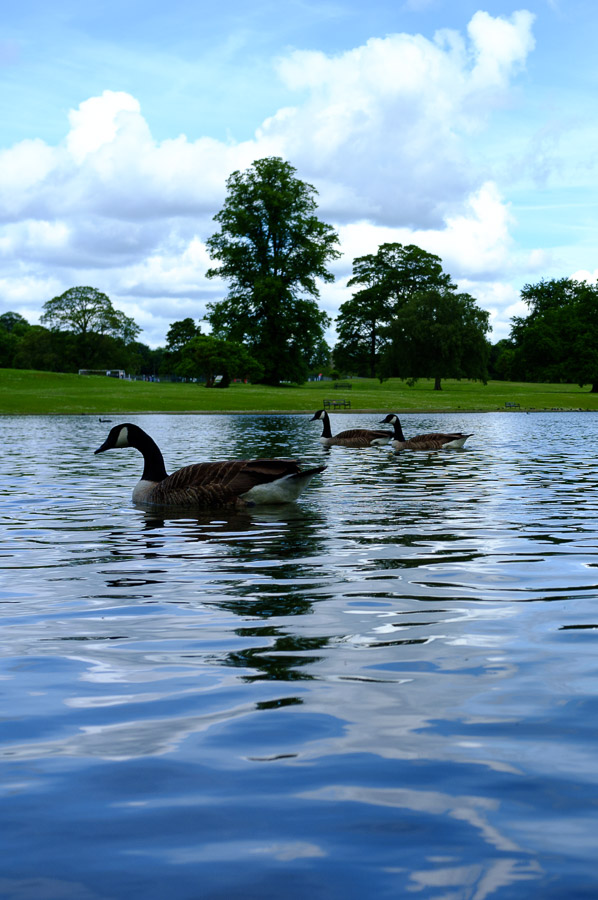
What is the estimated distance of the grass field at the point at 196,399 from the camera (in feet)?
218

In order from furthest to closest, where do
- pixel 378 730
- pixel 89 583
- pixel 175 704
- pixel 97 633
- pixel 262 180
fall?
pixel 262 180, pixel 89 583, pixel 97 633, pixel 175 704, pixel 378 730

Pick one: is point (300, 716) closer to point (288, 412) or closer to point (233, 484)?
point (233, 484)

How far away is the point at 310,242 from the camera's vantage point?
96125 mm

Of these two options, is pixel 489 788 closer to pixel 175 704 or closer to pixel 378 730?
pixel 378 730

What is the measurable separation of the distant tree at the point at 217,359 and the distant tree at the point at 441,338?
51.6ft

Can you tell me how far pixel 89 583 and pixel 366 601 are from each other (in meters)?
2.58

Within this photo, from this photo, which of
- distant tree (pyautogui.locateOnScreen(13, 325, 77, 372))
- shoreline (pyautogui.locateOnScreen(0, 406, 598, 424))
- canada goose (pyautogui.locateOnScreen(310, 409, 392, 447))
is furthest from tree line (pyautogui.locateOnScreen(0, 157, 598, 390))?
canada goose (pyautogui.locateOnScreen(310, 409, 392, 447))

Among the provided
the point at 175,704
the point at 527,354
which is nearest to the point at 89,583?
the point at 175,704

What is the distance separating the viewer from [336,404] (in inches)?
3046

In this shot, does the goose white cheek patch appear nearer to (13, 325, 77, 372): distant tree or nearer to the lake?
the lake

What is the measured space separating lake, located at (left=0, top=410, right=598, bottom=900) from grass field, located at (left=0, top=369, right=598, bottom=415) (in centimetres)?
5478

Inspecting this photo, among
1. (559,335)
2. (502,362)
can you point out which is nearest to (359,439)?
(559,335)

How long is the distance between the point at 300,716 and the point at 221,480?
8.71 metres

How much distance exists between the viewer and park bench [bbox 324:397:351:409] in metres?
76.1
